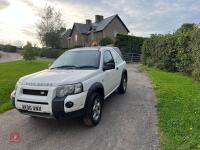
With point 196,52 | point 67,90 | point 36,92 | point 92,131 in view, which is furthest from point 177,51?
point 36,92

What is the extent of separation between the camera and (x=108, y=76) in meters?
6.25

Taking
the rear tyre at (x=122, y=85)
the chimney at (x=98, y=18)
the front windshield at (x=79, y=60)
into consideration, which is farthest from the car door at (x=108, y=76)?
the chimney at (x=98, y=18)

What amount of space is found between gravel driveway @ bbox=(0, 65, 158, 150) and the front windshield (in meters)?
1.40

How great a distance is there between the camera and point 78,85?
4.71 m

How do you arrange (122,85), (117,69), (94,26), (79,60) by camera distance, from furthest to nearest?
(94,26) → (122,85) → (117,69) → (79,60)

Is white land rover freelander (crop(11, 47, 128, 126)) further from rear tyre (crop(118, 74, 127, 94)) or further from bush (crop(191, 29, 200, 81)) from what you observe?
bush (crop(191, 29, 200, 81))

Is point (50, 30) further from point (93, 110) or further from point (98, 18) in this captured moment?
point (93, 110)

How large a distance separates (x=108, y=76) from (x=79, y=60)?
0.93m

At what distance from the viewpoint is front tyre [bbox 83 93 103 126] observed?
16.0ft

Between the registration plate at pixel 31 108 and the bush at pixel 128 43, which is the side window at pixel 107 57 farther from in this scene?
the bush at pixel 128 43

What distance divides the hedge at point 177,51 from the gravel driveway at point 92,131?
21.9 ft

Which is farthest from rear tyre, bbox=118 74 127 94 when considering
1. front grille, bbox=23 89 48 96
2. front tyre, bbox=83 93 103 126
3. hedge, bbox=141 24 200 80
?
hedge, bbox=141 24 200 80

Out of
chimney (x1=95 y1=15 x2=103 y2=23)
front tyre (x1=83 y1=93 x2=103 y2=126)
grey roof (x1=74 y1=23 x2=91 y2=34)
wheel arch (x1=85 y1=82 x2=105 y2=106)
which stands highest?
chimney (x1=95 y1=15 x2=103 y2=23)

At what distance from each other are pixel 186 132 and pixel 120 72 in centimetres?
342
